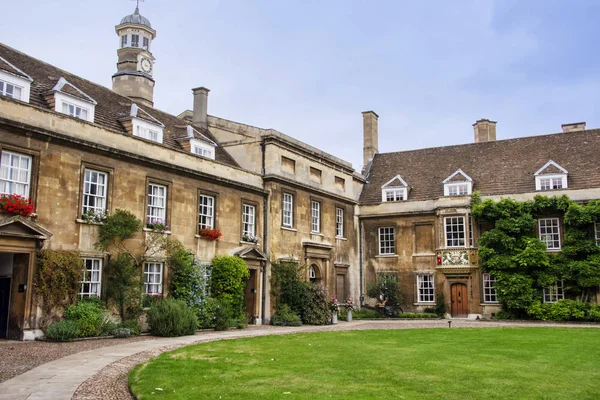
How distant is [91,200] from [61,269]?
2.57m

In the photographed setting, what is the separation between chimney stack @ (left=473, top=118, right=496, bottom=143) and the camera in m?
36.2

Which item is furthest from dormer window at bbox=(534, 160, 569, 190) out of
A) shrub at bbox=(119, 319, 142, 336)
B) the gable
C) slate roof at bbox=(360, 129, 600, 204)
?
shrub at bbox=(119, 319, 142, 336)

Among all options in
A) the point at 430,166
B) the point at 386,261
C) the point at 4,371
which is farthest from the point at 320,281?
the point at 4,371

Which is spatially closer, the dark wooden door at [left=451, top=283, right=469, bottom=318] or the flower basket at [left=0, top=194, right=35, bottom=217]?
the flower basket at [left=0, top=194, right=35, bottom=217]

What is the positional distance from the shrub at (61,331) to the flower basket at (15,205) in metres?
3.06

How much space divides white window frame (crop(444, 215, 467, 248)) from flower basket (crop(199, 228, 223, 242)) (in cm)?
1367

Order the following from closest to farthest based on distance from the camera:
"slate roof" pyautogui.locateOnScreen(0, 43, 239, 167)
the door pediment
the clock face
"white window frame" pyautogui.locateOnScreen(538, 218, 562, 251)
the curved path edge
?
1. the curved path edge
2. the door pediment
3. "slate roof" pyautogui.locateOnScreen(0, 43, 239, 167)
4. "white window frame" pyautogui.locateOnScreen(538, 218, 562, 251)
5. the clock face

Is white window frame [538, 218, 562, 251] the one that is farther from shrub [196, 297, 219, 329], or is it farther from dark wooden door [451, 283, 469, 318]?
shrub [196, 297, 219, 329]

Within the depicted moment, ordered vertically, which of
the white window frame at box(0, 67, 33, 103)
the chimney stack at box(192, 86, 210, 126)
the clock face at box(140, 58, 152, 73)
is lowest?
the white window frame at box(0, 67, 33, 103)

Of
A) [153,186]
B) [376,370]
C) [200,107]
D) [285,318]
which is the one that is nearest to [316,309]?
[285,318]

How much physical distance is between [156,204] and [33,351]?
7.91 m

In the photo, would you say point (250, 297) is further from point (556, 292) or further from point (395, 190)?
point (556, 292)

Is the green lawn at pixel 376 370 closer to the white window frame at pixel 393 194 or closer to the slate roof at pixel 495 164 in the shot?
the slate roof at pixel 495 164

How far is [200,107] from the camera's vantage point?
27922 mm
